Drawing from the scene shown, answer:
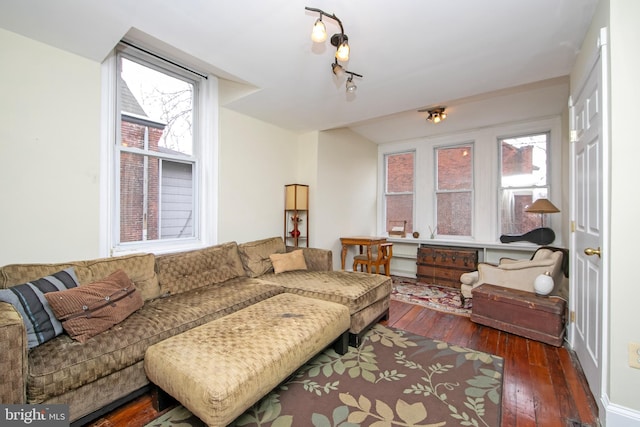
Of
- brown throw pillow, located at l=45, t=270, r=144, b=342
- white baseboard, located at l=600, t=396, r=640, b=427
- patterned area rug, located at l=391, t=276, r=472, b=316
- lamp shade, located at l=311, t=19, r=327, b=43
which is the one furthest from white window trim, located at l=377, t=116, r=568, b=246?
brown throw pillow, located at l=45, t=270, r=144, b=342

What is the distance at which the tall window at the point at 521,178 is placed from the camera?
13.4 ft

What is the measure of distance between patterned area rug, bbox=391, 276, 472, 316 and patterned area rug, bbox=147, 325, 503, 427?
42.5 inches

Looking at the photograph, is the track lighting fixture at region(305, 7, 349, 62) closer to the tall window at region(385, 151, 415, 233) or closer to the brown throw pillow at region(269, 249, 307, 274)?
the brown throw pillow at region(269, 249, 307, 274)

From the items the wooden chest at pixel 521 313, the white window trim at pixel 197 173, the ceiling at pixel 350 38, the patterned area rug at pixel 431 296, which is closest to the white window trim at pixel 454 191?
the patterned area rug at pixel 431 296

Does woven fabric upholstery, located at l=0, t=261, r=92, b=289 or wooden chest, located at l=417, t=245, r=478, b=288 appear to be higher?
woven fabric upholstery, located at l=0, t=261, r=92, b=289

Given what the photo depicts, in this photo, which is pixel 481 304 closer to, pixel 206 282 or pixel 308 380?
pixel 308 380

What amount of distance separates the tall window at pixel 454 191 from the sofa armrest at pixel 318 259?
256cm

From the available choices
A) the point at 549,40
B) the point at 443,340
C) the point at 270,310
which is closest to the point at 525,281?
the point at 443,340

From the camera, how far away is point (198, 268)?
104 inches

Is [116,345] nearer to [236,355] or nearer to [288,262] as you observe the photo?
[236,355]

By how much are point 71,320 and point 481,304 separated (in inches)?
131

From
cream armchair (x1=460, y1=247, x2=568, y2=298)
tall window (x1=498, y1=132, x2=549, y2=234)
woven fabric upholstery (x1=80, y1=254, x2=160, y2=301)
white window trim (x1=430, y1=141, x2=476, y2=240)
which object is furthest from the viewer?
white window trim (x1=430, y1=141, x2=476, y2=240)

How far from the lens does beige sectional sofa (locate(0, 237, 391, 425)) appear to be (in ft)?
4.22

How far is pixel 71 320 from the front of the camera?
155 cm
